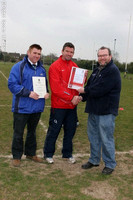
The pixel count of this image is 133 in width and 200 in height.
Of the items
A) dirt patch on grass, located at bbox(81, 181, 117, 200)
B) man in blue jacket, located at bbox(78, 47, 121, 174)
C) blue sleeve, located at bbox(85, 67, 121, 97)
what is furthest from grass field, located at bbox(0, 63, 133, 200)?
blue sleeve, located at bbox(85, 67, 121, 97)

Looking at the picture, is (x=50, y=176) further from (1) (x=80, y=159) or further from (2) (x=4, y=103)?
(2) (x=4, y=103)

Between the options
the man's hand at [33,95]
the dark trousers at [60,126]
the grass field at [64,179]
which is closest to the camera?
the grass field at [64,179]

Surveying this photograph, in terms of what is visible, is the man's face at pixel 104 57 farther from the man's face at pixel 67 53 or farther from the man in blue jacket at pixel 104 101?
the man's face at pixel 67 53

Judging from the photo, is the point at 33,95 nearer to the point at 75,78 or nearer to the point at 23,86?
the point at 23,86

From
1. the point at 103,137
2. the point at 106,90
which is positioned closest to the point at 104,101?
the point at 106,90

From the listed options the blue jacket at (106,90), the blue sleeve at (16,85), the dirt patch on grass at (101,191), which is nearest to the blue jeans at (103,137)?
the blue jacket at (106,90)

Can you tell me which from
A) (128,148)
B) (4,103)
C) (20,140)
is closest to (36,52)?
(20,140)

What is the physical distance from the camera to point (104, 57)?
366cm

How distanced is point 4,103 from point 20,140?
19.5 feet

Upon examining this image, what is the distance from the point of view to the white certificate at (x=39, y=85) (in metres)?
3.84

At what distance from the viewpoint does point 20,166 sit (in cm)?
407

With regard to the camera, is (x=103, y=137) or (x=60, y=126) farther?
(x=60, y=126)

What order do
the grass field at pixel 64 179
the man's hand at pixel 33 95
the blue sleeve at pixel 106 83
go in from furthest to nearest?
the man's hand at pixel 33 95 → the blue sleeve at pixel 106 83 → the grass field at pixel 64 179

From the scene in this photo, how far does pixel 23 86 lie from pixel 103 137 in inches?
62.8
